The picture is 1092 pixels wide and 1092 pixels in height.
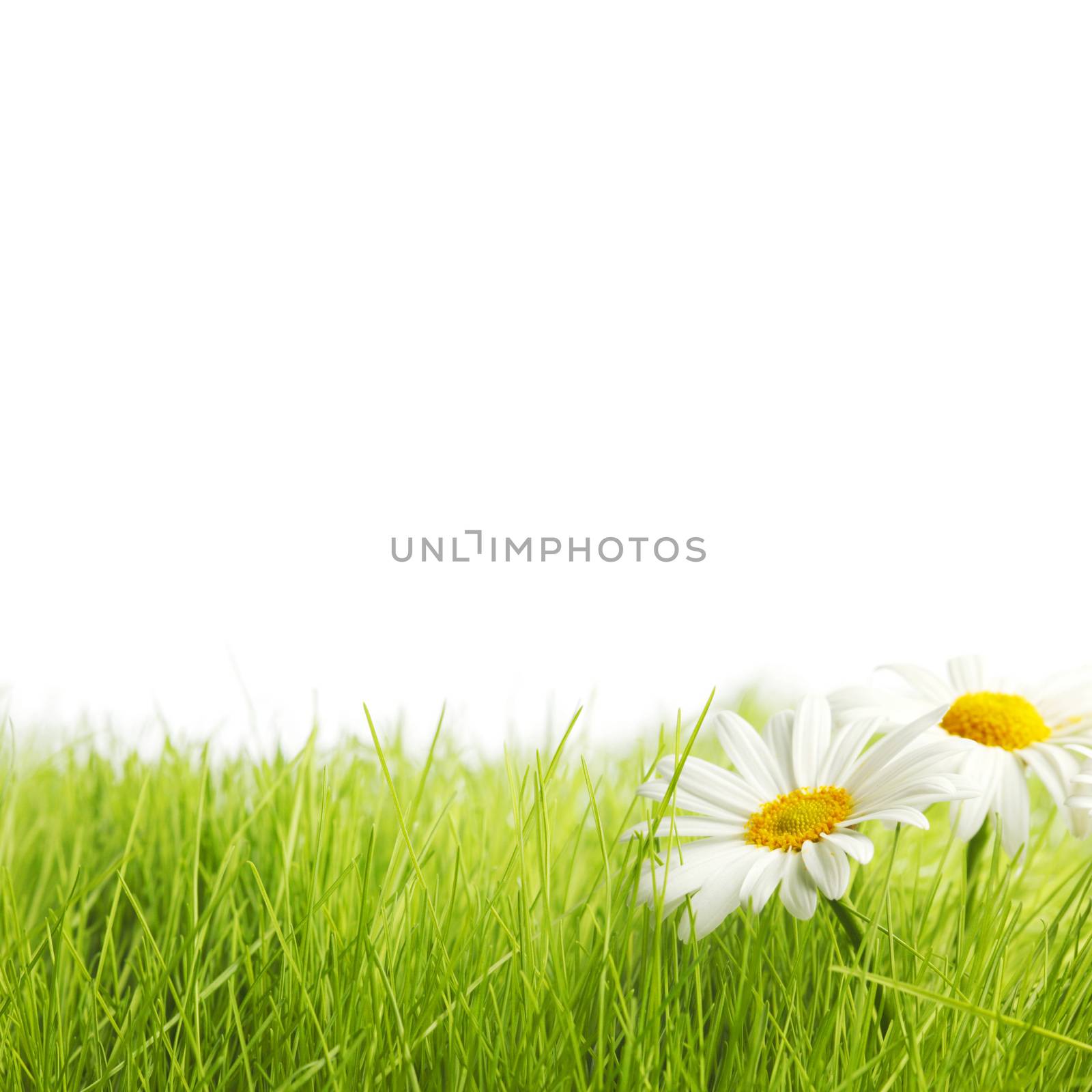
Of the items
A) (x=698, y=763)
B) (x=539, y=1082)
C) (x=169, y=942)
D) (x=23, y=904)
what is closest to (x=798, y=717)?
(x=698, y=763)

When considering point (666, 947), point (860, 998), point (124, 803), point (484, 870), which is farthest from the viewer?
point (124, 803)

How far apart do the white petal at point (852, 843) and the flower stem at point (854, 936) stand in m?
0.03

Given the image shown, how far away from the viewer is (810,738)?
71 cm

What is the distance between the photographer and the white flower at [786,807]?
598 mm

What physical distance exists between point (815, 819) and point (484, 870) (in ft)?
1.33

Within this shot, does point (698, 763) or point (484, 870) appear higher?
point (698, 763)

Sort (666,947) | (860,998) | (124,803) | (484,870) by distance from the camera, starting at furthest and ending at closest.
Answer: (124,803), (484,870), (666,947), (860,998)

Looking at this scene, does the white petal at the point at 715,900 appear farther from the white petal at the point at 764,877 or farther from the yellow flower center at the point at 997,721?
the yellow flower center at the point at 997,721

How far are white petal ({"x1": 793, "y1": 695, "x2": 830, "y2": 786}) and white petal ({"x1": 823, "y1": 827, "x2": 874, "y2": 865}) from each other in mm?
67

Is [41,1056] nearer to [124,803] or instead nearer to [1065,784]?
[124,803]

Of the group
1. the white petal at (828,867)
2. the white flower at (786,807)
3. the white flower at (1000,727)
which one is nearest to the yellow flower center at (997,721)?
the white flower at (1000,727)

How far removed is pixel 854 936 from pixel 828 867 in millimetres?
87

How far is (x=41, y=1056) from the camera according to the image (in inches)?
28.3

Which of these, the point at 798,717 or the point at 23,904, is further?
the point at 23,904
